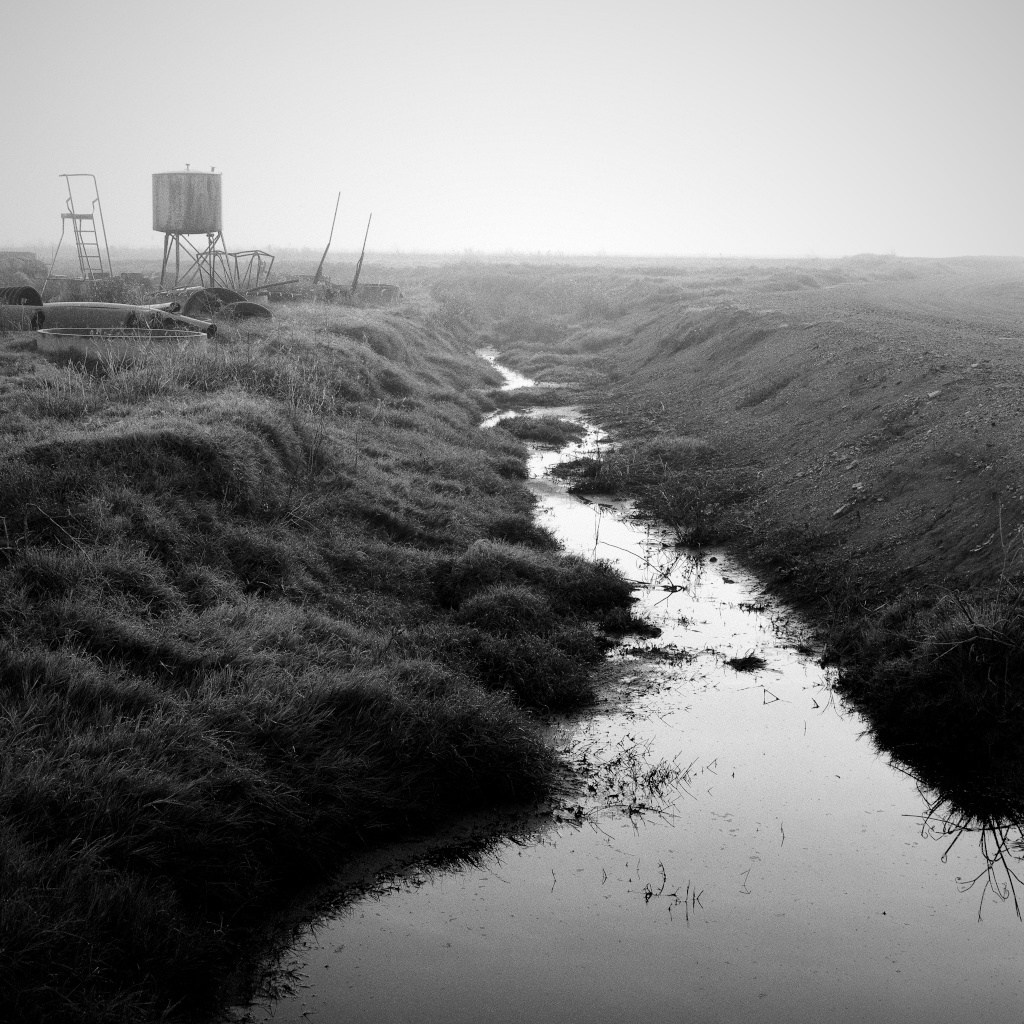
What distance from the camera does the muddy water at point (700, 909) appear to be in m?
4.04

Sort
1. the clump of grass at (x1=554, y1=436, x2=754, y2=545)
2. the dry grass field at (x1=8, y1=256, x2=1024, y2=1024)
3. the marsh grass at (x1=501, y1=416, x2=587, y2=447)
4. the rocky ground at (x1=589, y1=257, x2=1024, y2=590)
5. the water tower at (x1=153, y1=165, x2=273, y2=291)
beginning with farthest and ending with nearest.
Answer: the water tower at (x1=153, y1=165, x2=273, y2=291) < the marsh grass at (x1=501, y1=416, x2=587, y2=447) < the clump of grass at (x1=554, y1=436, x2=754, y2=545) < the rocky ground at (x1=589, y1=257, x2=1024, y2=590) < the dry grass field at (x1=8, y1=256, x2=1024, y2=1024)

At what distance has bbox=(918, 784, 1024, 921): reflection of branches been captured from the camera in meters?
4.88

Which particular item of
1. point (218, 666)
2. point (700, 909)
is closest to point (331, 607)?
point (218, 666)

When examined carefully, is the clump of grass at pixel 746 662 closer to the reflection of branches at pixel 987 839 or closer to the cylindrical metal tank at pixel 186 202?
the reflection of branches at pixel 987 839

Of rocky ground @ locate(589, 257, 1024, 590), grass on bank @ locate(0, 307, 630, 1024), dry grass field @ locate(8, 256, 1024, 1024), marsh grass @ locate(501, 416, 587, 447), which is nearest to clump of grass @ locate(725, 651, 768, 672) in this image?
dry grass field @ locate(8, 256, 1024, 1024)

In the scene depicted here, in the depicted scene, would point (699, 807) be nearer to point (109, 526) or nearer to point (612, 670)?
point (612, 670)

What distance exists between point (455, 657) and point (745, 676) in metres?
2.30

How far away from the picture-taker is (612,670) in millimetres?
7332

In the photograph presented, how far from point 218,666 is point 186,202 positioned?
26.6 metres

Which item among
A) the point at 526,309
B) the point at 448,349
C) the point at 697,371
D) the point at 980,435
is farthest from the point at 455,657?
the point at 526,309

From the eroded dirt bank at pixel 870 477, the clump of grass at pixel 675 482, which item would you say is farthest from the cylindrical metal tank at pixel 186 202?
the clump of grass at pixel 675 482

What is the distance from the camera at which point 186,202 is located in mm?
28672

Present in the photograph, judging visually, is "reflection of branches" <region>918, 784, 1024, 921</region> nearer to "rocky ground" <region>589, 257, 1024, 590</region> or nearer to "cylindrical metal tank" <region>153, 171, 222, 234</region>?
"rocky ground" <region>589, 257, 1024, 590</region>

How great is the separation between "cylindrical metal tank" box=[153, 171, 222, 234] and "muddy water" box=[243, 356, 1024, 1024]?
87.3 feet
